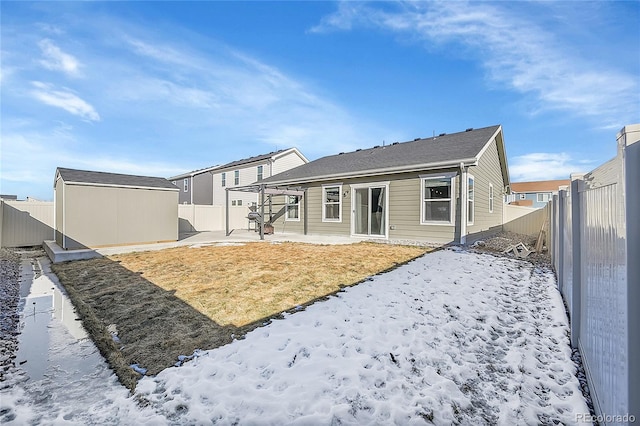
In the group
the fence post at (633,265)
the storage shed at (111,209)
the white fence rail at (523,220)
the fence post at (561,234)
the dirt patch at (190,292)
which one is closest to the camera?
the fence post at (633,265)

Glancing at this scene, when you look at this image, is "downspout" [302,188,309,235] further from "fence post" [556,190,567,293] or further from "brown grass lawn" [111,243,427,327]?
"fence post" [556,190,567,293]

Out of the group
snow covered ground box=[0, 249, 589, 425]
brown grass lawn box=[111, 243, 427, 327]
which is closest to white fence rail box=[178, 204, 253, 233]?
brown grass lawn box=[111, 243, 427, 327]

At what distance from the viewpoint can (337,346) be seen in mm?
2809

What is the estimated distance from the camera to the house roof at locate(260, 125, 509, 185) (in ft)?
30.0

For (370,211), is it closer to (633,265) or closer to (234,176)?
(633,265)

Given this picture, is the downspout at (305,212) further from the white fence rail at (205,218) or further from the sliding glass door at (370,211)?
the white fence rail at (205,218)

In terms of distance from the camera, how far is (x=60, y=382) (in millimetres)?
2461

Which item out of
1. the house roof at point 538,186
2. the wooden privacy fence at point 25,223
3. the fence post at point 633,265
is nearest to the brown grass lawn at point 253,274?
Result: the fence post at point 633,265

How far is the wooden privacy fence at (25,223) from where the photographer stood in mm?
11047

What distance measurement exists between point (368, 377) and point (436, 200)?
317 inches

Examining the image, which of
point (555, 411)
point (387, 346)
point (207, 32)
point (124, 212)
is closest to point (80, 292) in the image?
point (387, 346)

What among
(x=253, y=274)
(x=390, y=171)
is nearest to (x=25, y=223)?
(x=253, y=274)

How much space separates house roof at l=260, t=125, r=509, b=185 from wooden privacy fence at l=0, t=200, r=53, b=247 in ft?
31.5

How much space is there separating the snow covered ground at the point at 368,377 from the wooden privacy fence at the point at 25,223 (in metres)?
13.1
